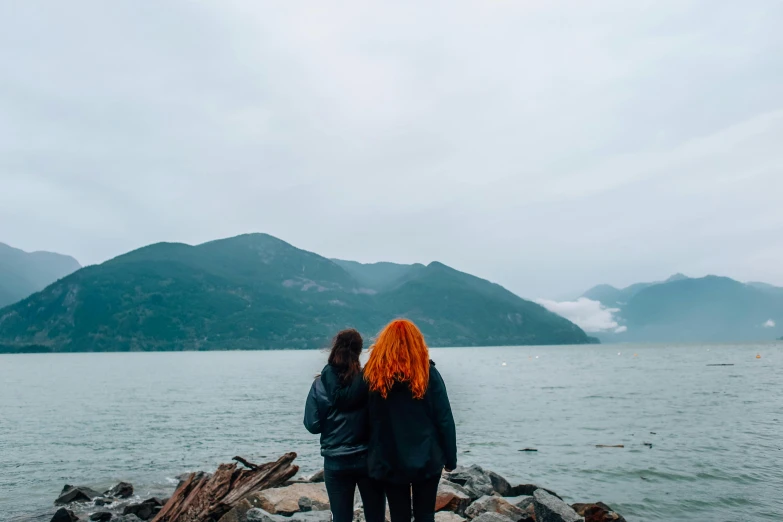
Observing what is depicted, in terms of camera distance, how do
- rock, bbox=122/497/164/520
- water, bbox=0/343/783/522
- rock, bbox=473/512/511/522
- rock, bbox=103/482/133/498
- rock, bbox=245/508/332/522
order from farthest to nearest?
1. rock, bbox=103/482/133/498
2. water, bbox=0/343/783/522
3. rock, bbox=122/497/164/520
4. rock, bbox=245/508/332/522
5. rock, bbox=473/512/511/522

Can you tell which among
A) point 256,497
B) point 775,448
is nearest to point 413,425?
point 256,497

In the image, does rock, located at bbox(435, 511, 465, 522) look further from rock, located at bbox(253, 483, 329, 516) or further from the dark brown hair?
the dark brown hair

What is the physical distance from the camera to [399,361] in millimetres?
6340

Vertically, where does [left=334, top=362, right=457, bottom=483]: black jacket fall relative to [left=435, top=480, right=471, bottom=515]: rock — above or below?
above

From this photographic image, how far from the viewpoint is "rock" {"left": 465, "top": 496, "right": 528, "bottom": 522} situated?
1279cm

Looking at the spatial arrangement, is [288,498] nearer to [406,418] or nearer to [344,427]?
[344,427]

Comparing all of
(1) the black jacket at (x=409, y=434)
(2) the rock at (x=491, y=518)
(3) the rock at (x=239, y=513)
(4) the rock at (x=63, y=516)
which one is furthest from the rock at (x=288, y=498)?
(1) the black jacket at (x=409, y=434)

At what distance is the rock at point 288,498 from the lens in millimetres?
13834

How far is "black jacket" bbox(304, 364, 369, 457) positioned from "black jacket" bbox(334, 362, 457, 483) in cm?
30

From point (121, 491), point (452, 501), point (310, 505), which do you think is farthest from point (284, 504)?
point (121, 491)

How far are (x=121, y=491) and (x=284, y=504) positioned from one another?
801 cm

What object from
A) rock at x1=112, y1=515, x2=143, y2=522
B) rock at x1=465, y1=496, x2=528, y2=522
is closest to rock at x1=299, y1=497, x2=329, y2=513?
rock at x1=465, y1=496, x2=528, y2=522

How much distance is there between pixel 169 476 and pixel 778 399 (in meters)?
42.0

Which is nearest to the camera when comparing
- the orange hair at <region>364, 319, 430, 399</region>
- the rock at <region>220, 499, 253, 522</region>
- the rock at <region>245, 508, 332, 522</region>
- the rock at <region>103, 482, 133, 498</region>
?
the orange hair at <region>364, 319, 430, 399</region>
